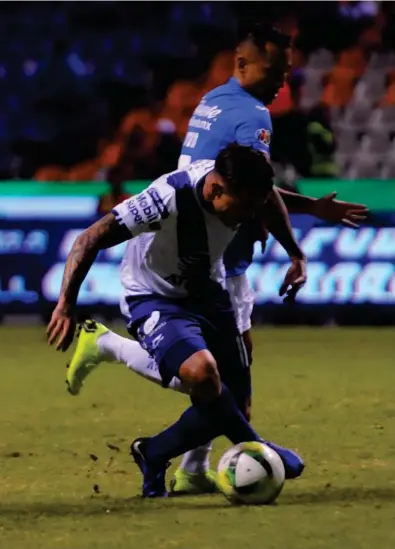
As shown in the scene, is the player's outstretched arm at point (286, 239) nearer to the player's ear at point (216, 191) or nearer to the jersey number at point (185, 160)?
the jersey number at point (185, 160)

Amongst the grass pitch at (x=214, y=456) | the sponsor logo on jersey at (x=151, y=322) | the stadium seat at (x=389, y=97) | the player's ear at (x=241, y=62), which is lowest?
the grass pitch at (x=214, y=456)

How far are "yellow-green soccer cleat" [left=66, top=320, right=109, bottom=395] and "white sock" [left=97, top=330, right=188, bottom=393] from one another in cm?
4

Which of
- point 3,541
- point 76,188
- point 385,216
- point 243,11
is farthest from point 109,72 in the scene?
point 3,541

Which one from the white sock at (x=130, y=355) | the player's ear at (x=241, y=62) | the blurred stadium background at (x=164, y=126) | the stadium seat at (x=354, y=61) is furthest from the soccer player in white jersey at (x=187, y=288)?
the stadium seat at (x=354, y=61)

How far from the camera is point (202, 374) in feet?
15.3

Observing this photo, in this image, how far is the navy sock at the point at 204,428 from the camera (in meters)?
4.85

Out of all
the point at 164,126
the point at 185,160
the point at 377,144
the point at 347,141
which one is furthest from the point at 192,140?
the point at 347,141

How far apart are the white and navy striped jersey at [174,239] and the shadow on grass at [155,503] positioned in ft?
2.65

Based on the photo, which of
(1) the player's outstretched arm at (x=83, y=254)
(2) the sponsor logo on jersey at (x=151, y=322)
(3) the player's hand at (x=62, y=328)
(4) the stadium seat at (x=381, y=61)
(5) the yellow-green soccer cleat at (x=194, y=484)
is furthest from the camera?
(4) the stadium seat at (x=381, y=61)

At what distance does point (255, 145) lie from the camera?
211 inches

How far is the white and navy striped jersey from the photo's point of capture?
4707mm

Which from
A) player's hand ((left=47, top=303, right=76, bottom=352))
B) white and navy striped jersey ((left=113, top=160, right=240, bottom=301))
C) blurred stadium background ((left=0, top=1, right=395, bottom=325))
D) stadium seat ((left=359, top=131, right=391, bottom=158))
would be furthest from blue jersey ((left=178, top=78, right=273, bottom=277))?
stadium seat ((left=359, top=131, right=391, bottom=158))

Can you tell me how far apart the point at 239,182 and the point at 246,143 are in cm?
78

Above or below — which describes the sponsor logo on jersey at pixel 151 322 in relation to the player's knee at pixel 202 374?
above
